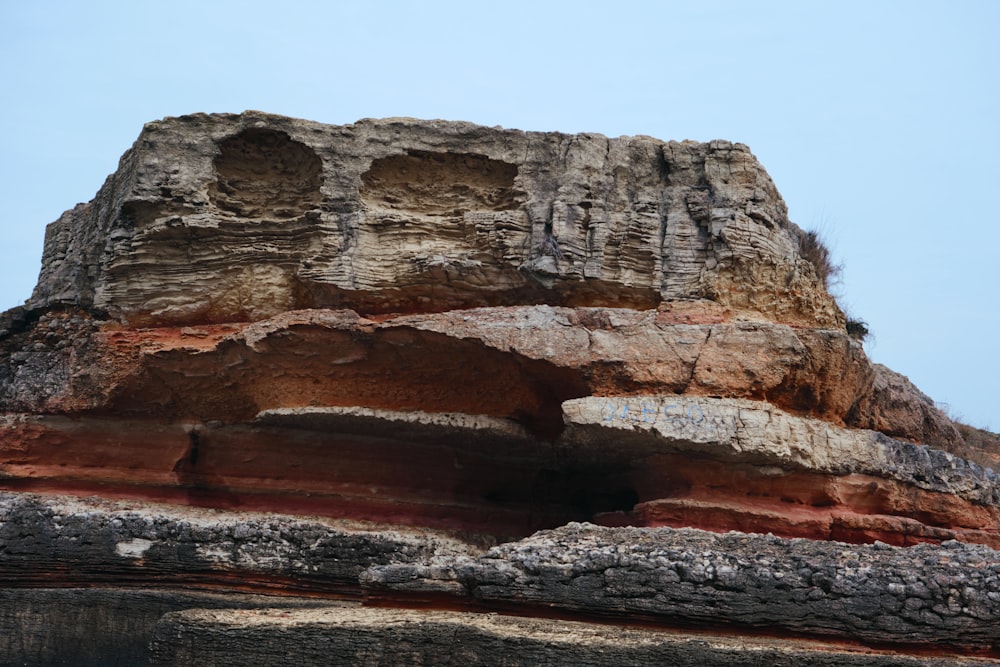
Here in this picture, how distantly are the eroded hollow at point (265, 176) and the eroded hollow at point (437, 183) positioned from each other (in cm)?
58

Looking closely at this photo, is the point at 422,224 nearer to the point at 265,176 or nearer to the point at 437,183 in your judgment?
the point at 437,183

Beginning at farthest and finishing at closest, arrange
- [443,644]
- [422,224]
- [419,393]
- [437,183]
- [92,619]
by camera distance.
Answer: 1. [437,183]
2. [422,224]
3. [419,393]
4. [92,619]
5. [443,644]

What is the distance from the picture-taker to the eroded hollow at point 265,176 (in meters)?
11.2

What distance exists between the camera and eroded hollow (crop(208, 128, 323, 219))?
11.2 m

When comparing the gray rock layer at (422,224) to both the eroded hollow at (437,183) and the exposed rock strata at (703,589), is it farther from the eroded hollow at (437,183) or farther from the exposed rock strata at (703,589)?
the exposed rock strata at (703,589)

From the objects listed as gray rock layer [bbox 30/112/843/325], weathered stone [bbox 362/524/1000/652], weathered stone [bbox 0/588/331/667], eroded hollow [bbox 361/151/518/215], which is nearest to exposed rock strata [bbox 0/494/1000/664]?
weathered stone [bbox 362/524/1000/652]

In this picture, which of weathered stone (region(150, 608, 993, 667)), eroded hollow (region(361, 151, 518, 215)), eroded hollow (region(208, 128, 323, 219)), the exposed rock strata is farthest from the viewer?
eroded hollow (region(208, 128, 323, 219))

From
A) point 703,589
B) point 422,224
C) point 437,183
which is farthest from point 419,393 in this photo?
point 703,589

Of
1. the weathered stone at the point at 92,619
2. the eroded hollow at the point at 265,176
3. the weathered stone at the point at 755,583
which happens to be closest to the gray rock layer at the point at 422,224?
the eroded hollow at the point at 265,176

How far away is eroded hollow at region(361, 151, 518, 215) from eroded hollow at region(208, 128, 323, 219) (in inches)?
23.0

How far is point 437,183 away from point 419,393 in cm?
213

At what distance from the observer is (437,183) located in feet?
36.8

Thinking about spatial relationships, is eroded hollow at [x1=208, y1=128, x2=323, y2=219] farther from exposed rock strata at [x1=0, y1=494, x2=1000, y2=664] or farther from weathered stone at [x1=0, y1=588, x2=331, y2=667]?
exposed rock strata at [x1=0, y1=494, x2=1000, y2=664]

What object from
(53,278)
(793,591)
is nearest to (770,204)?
(793,591)
